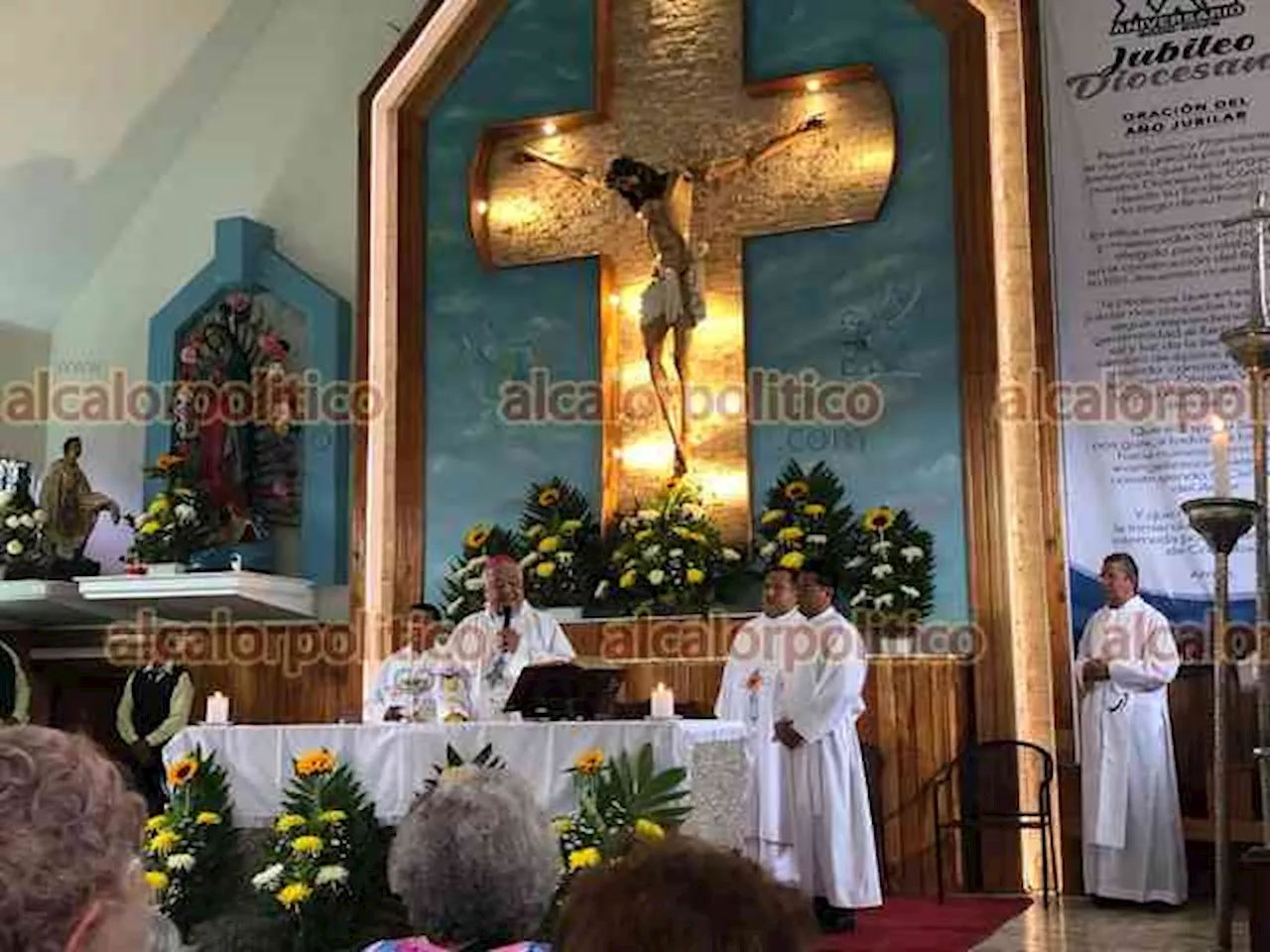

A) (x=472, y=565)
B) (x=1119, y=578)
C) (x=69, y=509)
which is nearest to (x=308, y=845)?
(x=472, y=565)

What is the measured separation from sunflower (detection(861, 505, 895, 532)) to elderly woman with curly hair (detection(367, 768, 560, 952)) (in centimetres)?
622

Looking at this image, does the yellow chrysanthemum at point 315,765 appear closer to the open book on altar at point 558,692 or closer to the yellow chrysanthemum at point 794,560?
the open book on altar at point 558,692

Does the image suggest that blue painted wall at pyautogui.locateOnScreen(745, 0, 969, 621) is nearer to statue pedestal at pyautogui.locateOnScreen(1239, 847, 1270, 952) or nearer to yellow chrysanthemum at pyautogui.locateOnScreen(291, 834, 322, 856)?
statue pedestal at pyautogui.locateOnScreen(1239, 847, 1270, 952)

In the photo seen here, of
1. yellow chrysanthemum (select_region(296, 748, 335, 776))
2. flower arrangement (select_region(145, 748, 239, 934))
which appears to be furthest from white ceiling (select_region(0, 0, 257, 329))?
yellow chrysanthemum (select_region(296, 748, 335, 776))

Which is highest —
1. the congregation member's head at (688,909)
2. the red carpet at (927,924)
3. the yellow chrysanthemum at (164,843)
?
the congregation member's head at (688,909)

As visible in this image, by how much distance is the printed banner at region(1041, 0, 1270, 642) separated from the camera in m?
8.53

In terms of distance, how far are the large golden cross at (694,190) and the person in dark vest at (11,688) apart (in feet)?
14.2

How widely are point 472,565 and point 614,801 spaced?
4.56 metres

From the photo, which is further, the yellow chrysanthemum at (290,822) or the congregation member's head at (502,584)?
the congregation member's head at (502,584)

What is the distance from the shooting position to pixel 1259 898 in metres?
5.16

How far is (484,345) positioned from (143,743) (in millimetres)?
3494

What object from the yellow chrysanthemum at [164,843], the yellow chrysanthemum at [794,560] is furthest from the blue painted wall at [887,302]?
the yellow chrysanthemum at [164,843]

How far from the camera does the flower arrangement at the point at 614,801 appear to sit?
5504mm

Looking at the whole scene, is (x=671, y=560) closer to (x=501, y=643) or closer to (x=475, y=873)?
(x=501, y=643)
